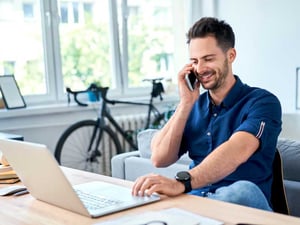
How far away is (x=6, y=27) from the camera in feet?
14.4

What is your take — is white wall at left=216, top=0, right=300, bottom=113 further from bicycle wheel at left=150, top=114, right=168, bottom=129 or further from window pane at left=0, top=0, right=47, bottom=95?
window pane at left=0, top=0, right=47, bottom=95

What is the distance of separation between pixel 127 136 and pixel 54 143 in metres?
0.72

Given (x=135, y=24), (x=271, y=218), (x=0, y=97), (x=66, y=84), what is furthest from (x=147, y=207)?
(x=135, y=24)

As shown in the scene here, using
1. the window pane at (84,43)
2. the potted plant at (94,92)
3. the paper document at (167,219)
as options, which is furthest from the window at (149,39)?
the paper document at (167,219)

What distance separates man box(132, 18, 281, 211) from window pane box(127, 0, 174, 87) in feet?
10.3

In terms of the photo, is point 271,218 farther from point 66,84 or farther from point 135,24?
point 135,24

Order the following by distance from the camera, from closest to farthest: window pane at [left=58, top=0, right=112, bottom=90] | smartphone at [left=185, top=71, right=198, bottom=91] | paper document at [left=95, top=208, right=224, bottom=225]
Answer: paper document at [left=95, top=208, right=224, bottom=225] < smartphone at [left=185, top=71, right=198, bottom=91] < window pane at [left=58, top=0, right=112, bottom=90]

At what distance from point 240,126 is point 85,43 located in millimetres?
3287

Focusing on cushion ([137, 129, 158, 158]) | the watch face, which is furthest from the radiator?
the watch face

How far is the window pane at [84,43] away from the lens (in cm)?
473

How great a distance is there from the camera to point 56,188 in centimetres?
135

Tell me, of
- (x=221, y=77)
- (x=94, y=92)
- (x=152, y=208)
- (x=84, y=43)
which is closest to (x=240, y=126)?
(x=221, y=77)

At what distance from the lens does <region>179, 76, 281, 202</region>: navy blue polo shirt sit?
183 centimetres

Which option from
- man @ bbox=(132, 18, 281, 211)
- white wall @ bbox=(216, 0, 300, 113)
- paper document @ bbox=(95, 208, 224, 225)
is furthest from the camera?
white wall @ bbox=(216, 0, 300, 113)
